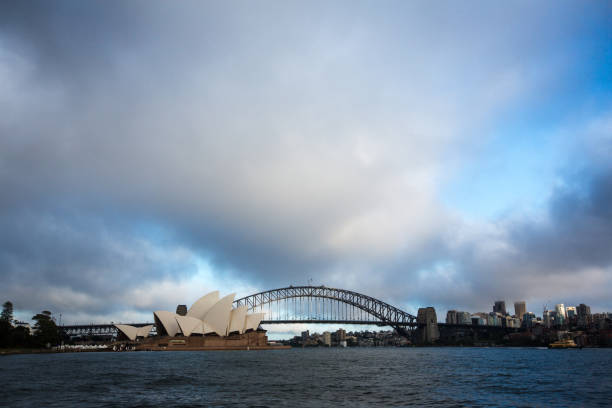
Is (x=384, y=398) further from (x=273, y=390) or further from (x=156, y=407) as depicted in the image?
(x=156, y=407)

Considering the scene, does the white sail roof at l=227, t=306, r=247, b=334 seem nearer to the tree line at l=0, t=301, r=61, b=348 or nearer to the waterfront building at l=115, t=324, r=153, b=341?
the waterfront building at l=115, t=324, r=153, b=341

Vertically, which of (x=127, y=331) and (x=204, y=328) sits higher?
(x=204, y=328)

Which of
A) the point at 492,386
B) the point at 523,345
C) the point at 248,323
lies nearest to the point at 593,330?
the point at 523,345

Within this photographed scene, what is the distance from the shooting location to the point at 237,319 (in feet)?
378

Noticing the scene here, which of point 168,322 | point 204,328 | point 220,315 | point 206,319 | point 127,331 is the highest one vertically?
point 220,315

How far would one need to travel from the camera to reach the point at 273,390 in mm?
26969

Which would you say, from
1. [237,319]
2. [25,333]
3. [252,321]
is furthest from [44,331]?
[252,321]

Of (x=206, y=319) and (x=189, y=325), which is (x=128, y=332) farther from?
(x=206, y=319)

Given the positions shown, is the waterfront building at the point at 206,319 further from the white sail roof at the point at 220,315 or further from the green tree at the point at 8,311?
the green tree at the point at 8,311

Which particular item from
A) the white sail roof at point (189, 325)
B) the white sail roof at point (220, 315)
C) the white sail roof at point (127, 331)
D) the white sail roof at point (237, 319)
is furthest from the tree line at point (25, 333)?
the white sail roof at point (237, 319)

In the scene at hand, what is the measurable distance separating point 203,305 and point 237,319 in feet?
33.3

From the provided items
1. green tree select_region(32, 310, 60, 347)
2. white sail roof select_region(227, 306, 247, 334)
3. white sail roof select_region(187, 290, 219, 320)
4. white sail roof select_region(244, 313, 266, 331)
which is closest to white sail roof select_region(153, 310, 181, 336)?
white sail roof select_region(187, 290, 219, 320)

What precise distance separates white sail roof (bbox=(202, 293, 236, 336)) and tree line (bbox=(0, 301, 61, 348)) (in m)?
34.5

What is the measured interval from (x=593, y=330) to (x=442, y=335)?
5109cm
